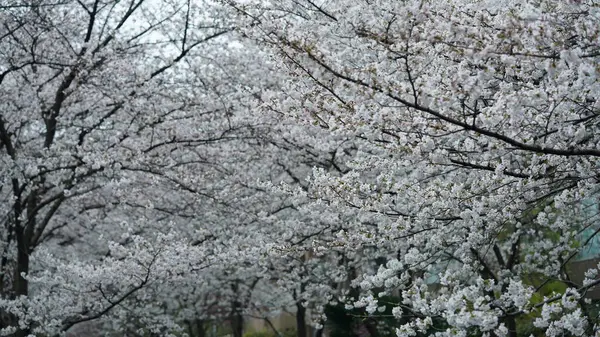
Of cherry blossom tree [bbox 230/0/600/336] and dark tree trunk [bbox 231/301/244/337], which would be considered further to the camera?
dark tree trunk [bbox 231/301/244/337]

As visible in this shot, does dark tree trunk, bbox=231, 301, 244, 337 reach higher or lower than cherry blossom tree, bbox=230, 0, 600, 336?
higher

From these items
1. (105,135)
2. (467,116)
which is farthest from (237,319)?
(467,116)

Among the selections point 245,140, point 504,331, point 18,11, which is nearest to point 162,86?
point 245,140

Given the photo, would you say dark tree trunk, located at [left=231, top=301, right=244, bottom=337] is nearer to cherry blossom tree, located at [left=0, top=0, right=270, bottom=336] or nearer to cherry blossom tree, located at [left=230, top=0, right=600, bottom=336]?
cherry blossom tree, located at [left=0, top=0, right=270, bottom=336]

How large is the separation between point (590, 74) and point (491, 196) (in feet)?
4.81

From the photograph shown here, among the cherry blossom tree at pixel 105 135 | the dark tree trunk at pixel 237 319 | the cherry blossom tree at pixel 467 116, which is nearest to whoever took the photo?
the cherry blossom tree at pixel 467 116

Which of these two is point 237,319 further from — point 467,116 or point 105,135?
A: point 467,116

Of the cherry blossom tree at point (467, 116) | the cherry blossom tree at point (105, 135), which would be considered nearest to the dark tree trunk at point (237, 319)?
the cherry blossom tree at point (105, 135)

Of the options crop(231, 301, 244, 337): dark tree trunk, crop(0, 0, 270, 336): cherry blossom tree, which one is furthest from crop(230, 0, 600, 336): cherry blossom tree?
crop(231, 301, 244, 337): dark tree trunk

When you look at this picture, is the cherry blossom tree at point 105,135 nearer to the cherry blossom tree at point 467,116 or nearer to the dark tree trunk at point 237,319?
the cherry blossom tree at point 467,116

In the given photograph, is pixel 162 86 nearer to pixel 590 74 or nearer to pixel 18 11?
pixel 18 11

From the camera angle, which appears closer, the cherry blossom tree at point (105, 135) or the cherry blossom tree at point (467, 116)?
the cherry blossom tree at point (467, 116)

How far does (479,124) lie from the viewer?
429 centimetres

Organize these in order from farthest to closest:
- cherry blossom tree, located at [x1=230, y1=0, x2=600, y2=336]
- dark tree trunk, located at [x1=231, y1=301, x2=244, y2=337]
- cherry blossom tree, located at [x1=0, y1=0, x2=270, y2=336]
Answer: dark tree trunk, located at [x1=231, y1=301, x2=244, y2=337] → cherry blossom tree, located at [x1=0, y1=0, x2=270, y2=336] → cherry blossom tree, located at [x1=230, y1=0, x2=600, y2=336]
